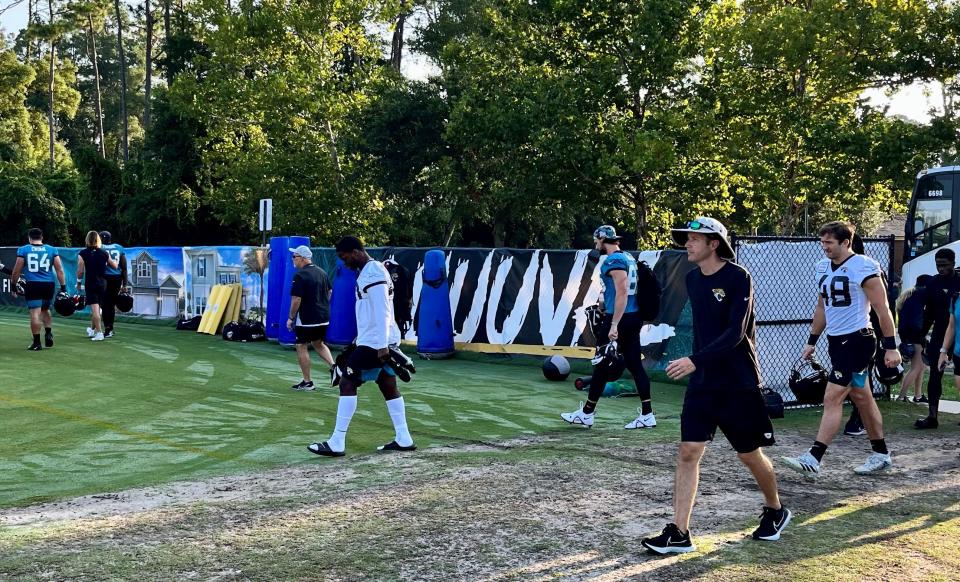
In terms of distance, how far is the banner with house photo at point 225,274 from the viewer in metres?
21.2

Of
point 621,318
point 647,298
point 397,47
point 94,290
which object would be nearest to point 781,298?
point 647,298

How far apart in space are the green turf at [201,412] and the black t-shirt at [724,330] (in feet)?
13.0

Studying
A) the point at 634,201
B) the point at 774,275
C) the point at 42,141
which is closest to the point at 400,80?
the point at 634,201

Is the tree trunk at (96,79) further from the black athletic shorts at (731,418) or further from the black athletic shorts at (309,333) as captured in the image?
the black athletic shorts at (731,418)

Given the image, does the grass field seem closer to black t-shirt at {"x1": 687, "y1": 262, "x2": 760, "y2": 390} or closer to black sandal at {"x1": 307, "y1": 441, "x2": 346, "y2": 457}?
black sandal at {"x1": 307, "y1": 441, "x2": 346, "y2": 457}

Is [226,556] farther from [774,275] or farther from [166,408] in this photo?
[774,275]

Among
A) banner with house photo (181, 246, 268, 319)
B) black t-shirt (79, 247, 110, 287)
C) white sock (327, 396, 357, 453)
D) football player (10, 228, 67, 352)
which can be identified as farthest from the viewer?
banner with house photo (181, 246, 268, 319)

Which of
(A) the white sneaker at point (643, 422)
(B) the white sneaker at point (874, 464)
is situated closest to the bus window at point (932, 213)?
(A) the white sneaker at point (643, 422)

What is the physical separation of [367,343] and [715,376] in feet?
11.8

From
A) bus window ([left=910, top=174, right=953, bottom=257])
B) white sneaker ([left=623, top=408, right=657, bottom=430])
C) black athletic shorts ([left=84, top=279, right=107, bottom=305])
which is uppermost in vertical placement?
bus window ([left=910, top=174, right=953, bottom=257])

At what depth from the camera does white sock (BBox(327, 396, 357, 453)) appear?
866 centimetres

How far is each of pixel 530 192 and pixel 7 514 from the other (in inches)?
1172

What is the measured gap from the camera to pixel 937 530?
6.36m

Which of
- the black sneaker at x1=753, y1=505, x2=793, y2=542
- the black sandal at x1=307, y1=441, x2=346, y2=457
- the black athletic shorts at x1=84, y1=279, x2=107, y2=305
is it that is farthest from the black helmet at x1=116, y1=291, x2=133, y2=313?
the black sneaker at x1=753, y1=505, x2=793, y2=542
